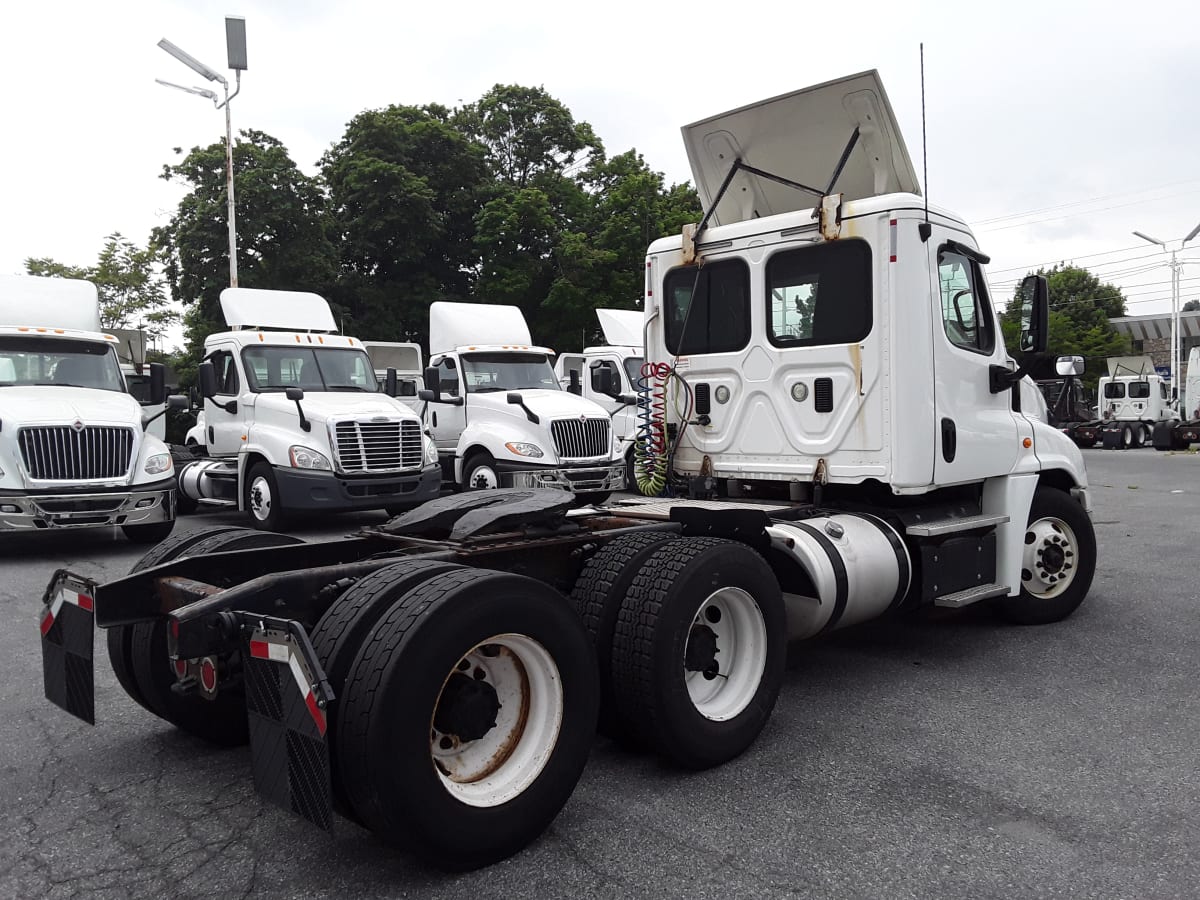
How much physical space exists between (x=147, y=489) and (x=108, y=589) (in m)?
7.36

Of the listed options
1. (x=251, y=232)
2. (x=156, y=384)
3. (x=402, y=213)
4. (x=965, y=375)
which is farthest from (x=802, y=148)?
(x=402, y=213)

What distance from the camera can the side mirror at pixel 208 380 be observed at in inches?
490

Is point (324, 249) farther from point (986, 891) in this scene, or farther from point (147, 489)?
point (986, 891)

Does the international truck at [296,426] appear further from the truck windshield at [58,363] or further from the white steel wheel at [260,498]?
the truck windshield at [58,363]

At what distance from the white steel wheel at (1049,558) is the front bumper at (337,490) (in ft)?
24.6

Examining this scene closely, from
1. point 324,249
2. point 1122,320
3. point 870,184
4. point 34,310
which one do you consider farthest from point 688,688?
point 1122,320

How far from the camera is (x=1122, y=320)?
6444 centimetres

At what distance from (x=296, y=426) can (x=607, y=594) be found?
8.45 m

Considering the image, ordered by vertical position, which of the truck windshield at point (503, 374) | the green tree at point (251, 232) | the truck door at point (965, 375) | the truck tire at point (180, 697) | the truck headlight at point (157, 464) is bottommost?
the truck tire at point (180, 697)

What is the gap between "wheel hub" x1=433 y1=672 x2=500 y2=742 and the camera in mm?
3070

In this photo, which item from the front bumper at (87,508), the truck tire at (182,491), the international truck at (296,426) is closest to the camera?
the front bumper at (87,508)

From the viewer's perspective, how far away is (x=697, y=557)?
3.95 m

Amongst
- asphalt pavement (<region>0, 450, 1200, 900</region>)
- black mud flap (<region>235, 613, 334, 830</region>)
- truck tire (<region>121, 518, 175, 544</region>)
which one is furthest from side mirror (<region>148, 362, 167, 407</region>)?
black mud flap (<region>235, 613, 334, 830</region>)

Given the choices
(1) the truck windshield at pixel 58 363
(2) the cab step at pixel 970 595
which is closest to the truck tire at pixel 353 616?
(2) the cab step at pixel 970 595
